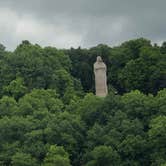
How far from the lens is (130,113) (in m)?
64.5

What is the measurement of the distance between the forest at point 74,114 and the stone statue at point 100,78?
2.50 meters

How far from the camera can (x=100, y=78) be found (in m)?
76.9

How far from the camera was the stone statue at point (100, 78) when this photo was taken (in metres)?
76.2

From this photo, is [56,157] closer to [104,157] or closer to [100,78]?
[104,157]

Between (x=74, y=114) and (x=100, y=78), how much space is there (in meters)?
10.9

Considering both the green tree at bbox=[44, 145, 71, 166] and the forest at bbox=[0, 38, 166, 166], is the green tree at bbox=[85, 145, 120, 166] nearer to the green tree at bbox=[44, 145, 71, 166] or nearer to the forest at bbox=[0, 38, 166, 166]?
the forest at bbox=[0, 38, 166, 166]

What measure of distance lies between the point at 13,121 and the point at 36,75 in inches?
574

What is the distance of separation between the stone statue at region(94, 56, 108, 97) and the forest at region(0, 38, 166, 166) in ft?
8.20

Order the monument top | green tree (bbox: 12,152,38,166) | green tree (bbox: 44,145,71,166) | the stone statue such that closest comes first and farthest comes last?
green tree (bbox: 44,145,71,166)
green tree (bbox: 12,152,38,166)
the stone statue
the monument top

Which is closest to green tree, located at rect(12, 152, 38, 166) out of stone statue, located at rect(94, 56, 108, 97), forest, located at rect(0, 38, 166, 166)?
forest, located at rect(0, 38, 166, 166)

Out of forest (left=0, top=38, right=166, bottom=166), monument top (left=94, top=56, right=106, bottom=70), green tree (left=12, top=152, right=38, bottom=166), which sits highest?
monument top (left=94, top=56, right=106, bottom=70)

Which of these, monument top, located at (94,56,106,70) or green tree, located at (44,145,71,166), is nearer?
green tree, located at (44,145,71,166)

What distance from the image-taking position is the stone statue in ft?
250

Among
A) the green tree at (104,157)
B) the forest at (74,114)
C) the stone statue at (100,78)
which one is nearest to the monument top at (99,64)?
the stone statue at (100,78)
